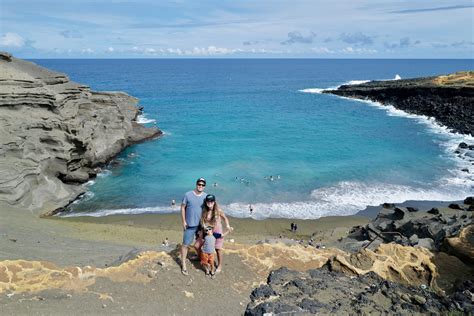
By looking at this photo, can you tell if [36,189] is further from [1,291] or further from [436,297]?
[436,297]

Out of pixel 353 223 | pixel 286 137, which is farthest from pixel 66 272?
pixel 286 137

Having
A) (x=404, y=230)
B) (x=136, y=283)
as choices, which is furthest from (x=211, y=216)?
(x=404, y=230)

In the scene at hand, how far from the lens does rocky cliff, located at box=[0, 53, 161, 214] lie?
2455 centimetres

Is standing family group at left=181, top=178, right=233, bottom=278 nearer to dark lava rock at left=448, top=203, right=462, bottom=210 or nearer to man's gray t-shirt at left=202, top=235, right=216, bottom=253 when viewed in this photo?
man's gray t-shirt at left=202, top=235, right=216, bottom=253

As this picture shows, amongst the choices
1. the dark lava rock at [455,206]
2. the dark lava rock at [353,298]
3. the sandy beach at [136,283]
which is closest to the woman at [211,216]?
the sandy beach at [136,283]

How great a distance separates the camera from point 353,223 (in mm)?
25891

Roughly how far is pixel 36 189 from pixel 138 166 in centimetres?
1167

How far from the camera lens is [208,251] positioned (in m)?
9.98

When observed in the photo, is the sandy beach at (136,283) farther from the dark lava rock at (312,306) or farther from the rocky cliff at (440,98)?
the rocky cliff at (440,98)

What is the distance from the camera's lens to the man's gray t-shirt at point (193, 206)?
9.69 m

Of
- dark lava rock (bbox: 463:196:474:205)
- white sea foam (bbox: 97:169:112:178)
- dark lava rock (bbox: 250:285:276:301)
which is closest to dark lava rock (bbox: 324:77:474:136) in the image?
dark lava rock (bbox: 463:196:474:205)

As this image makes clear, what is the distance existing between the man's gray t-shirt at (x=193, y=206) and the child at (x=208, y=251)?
0.36 meters

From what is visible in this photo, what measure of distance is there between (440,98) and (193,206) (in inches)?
2598

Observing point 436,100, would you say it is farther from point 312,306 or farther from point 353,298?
point 312,306
